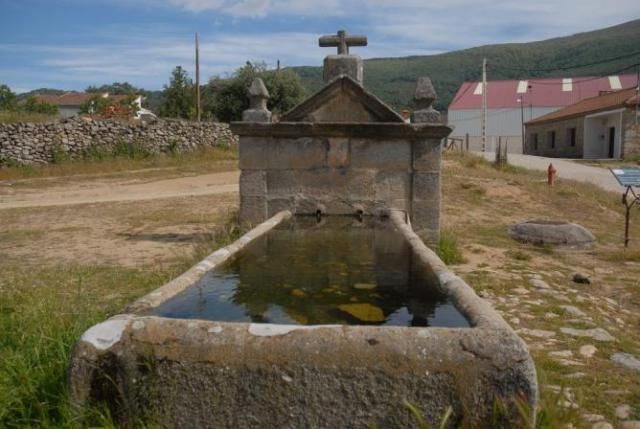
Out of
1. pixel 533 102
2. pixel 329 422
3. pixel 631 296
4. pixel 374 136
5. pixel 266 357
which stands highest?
pixel 533 102

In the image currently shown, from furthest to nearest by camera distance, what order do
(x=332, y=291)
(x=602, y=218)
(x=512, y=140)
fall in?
1. (x=512, y=140)
2. (x=602, y=218)
3. (x=332, y=291)

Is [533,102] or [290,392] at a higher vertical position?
[533,102]

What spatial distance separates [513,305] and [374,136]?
2446mm

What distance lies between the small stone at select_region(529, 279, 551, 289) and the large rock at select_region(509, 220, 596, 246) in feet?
7.87

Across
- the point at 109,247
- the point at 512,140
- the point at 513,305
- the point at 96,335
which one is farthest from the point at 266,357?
the point at 512,140

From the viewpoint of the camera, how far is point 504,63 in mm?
92188

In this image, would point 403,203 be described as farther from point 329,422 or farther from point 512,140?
point 512,140

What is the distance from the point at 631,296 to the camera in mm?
5211

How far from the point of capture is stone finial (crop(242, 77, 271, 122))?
627 cm

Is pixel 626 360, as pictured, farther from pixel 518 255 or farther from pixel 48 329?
pixel 518 255

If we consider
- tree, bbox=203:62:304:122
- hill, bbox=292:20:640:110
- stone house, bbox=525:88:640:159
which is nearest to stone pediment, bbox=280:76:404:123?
tree, bbox=203:62:304:122

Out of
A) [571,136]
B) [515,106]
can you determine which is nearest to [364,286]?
[571,136]

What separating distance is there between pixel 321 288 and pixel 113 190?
38.5 feet

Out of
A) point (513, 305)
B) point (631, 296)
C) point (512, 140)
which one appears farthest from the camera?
point (512, 140)
